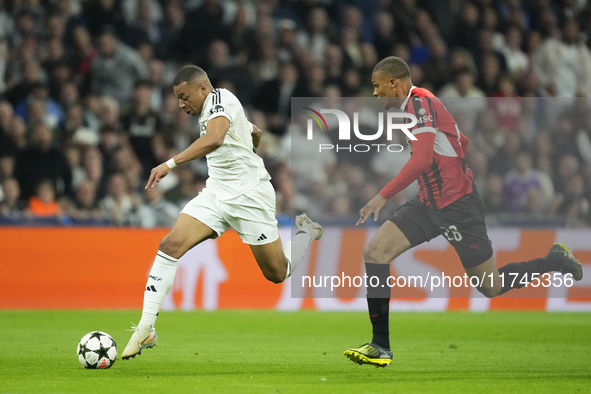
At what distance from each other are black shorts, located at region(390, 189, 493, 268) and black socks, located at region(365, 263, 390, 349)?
1.31ft

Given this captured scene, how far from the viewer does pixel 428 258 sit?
1114cm

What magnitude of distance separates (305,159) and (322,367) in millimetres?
5097

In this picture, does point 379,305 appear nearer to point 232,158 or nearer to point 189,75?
point 232,158

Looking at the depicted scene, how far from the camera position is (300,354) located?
26.1 ft

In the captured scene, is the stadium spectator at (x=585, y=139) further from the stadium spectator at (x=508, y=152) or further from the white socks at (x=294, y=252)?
the white socks at (x=294, y=252)

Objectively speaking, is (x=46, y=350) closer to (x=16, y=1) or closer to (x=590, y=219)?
(x=590, y=219)

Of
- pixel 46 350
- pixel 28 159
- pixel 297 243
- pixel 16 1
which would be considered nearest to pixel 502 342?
pixel 297 243

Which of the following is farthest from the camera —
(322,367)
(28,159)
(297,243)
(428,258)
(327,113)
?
(28,159)

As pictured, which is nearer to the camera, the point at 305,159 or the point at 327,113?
the point at 327,113

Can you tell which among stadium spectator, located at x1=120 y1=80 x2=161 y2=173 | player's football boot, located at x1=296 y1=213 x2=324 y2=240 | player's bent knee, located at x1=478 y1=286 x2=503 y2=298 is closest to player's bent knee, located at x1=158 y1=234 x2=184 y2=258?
player's football boot, located at x1=296 y1=213 x2=324 y2=240

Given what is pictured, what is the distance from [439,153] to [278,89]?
24.5 feet

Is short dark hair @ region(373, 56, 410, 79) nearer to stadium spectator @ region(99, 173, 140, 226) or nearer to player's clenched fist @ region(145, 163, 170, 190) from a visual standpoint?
player's clenched fist @ region(145, 163, 170, 190)

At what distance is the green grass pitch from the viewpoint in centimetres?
595

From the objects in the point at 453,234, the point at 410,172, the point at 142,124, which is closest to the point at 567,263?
the point at 453,234
